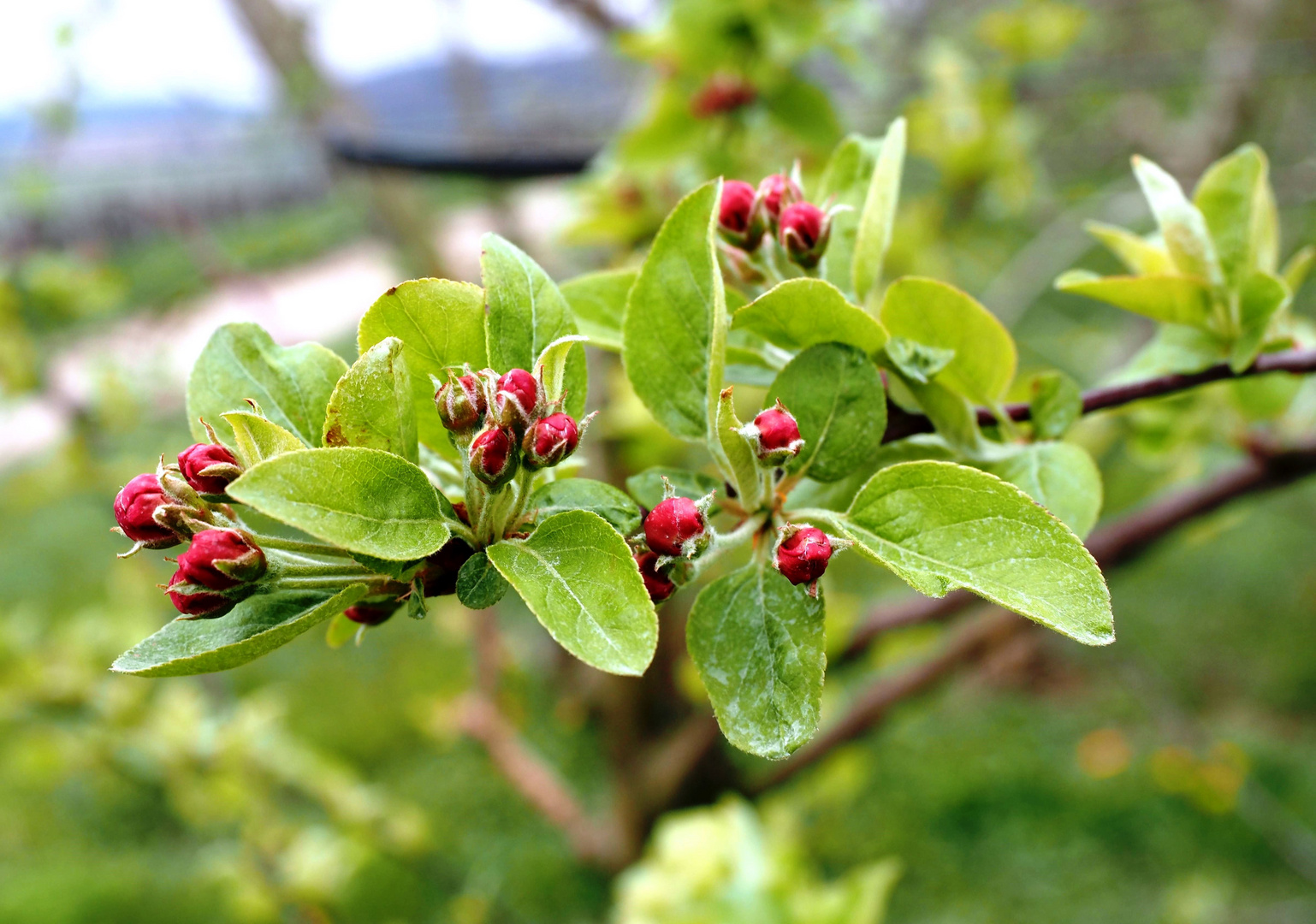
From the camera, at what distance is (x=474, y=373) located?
0.44 metres

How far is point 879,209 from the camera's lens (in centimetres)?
54

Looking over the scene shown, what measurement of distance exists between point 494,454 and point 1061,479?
333mm

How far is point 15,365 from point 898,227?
212 centimetres

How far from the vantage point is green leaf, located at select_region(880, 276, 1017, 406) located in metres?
0.54

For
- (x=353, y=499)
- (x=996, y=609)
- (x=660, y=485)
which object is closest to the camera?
(x=353, y=499)

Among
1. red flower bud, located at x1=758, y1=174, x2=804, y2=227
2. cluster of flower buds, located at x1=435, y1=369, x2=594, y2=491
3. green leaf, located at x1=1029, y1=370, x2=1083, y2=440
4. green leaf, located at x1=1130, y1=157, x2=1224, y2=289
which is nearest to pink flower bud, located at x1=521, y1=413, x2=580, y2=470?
cluster of flower buds, located at x1=435, y1=369, x2=594, y2=491

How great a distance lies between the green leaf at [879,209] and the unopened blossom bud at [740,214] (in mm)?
60

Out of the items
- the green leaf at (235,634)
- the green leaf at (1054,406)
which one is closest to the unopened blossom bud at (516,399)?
the green leaf at (235,634)

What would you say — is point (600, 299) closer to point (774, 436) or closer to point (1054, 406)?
point (774, 436)

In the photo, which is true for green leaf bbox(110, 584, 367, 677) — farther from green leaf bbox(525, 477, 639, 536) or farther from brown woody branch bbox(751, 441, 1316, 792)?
brown woody branch bbox(751, 441, 1316, 792)

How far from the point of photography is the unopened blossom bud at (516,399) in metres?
0.42

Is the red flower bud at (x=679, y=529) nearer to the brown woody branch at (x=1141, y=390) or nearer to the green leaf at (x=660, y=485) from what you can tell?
the green leaf at (x=660, y=485)

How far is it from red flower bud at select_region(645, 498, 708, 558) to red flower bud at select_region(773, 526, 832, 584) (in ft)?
0.12

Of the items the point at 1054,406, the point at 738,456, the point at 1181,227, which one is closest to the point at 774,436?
the point at 738,456
